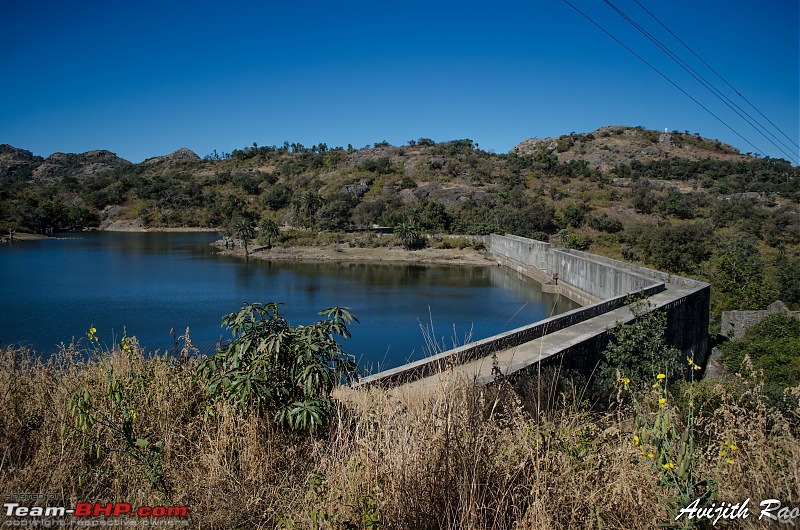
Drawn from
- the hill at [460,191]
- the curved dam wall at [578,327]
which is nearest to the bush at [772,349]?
the curved dam wall at [578,327]

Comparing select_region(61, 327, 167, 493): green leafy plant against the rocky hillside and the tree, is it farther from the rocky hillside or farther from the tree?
the rocky hillside

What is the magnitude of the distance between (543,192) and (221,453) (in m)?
72.9

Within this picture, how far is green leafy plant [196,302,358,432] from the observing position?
11.7 ft

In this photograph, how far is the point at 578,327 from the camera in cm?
1427

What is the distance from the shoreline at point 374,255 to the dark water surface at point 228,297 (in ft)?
7.67

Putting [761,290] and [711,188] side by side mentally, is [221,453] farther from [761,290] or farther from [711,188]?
[711,188]

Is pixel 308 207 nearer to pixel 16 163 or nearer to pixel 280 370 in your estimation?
pixel 280 370

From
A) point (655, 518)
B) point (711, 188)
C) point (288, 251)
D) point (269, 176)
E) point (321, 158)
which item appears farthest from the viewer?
point (321, 158)

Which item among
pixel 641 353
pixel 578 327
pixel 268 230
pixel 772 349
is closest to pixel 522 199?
pixel 268 230

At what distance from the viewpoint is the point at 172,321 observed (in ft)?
79.0

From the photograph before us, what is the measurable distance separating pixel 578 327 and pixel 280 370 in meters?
12.0

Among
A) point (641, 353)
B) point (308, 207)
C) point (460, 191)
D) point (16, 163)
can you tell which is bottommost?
point (641, 353)

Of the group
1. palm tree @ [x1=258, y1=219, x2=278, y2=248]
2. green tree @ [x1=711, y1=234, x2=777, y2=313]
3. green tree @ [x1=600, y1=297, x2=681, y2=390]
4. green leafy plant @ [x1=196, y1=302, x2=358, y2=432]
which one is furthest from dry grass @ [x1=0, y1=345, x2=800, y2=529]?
palm tree @ [x1=258, y1=219, x2=278, y2=248]

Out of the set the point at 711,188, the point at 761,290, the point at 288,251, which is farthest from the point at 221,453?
the point at 711,188
